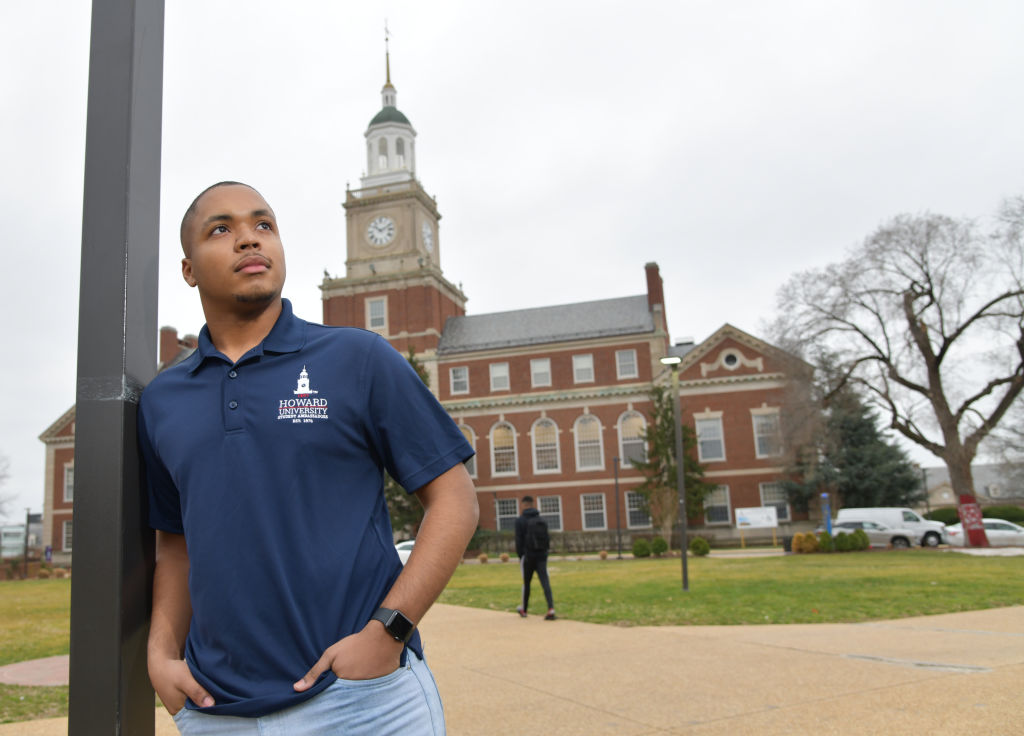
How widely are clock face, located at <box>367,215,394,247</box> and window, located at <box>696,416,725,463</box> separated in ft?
76.6

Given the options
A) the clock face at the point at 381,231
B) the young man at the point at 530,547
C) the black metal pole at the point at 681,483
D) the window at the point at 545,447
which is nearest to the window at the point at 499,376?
the window at the point at 545,447

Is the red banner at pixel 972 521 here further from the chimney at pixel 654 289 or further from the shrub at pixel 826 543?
the chimney at pixel 654 289

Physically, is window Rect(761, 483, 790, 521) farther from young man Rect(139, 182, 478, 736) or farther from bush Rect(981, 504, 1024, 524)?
young man Rect(139, 182, 478, 736)

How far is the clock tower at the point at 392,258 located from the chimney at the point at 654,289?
13.6 metres

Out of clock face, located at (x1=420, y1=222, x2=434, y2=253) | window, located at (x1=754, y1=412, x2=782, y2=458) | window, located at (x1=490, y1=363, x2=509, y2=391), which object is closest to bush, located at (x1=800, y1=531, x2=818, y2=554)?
window, located at (x1=754, y1=412, x2=782, y2=458)

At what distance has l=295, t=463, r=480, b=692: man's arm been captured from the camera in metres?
1.81

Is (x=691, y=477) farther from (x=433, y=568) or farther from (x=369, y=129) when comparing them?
(x=433, y=568)

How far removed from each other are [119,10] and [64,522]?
2412 inches

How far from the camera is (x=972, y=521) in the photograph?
3047 centimetres

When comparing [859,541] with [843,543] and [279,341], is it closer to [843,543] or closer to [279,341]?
[843,543]

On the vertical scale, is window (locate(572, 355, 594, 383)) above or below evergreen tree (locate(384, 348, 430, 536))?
above

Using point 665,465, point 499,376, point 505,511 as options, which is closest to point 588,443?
point 665,465

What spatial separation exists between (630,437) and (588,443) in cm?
253

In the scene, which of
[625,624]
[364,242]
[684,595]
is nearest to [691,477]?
[364,242]
